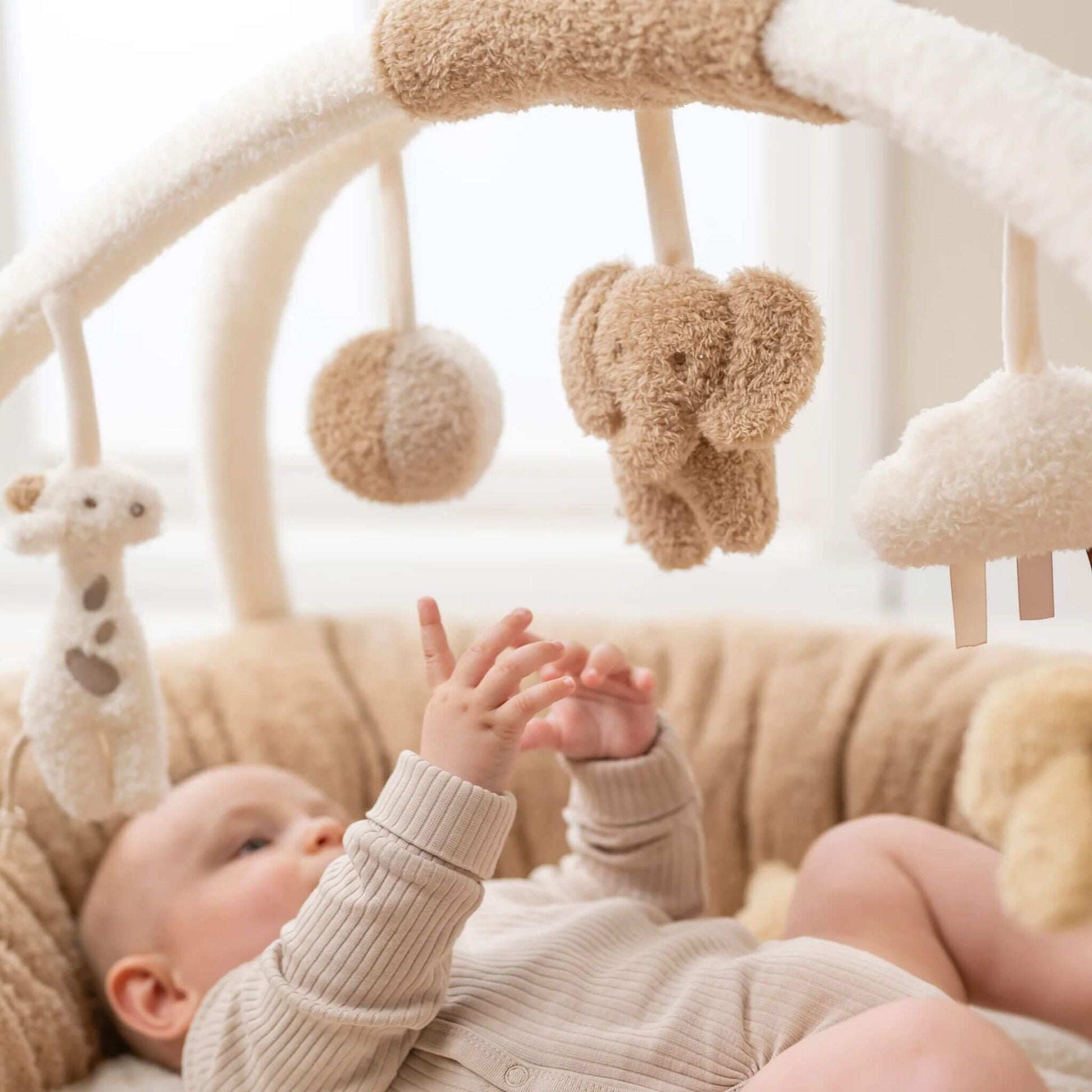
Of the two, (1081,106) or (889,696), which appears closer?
(1081,106)

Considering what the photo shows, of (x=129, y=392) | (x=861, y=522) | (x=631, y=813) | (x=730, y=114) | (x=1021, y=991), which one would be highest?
(x=730, y=114)

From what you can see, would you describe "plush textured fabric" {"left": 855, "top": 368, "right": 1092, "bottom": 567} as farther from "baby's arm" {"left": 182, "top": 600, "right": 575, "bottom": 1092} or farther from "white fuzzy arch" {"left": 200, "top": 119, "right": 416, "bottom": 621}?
"white fuzzy arch" {"left": 200, "top": 119, "right": 416, "bottom": 621}

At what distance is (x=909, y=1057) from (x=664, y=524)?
27 cm

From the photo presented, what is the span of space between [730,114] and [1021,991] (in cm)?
106

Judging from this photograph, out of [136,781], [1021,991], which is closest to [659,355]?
[136,781]

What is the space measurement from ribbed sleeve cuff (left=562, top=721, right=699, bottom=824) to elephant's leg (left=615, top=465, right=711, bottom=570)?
0.92 feet

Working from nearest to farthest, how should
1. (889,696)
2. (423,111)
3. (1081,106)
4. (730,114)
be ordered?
(1081,106) → (423,111) → (889,696) → (730,114)

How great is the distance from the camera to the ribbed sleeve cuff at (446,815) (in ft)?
2.19

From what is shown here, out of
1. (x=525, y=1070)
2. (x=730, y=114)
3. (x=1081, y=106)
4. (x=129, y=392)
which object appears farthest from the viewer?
(x=129, y=392)

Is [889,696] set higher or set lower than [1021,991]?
higher

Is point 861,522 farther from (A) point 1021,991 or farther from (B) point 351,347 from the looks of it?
(A) point 1021,991

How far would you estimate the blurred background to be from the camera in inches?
53.3

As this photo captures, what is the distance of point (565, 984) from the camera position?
74 cm

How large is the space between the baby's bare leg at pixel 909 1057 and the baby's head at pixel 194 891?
37 cm
